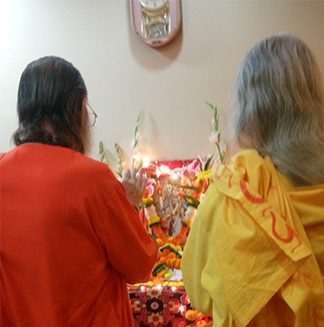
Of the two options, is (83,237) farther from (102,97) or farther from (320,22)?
(320,22)

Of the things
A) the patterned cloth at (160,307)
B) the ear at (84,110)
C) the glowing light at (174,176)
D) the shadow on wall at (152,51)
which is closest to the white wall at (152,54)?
the shadow on wall at (152,51)

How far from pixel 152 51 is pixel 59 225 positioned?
1.59 meters

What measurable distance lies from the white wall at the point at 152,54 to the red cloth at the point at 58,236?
4.44 ft

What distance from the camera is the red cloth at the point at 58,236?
100 centimetres

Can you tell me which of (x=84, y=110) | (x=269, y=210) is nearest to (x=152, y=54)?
(x=84, y=110)

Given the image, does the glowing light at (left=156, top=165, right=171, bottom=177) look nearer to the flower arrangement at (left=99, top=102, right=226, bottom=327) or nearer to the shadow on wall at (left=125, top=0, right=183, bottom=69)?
the flower arrangement at (left=99, top=102, right=226, bottom=327)

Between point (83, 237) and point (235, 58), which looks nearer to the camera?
point (83, 237)

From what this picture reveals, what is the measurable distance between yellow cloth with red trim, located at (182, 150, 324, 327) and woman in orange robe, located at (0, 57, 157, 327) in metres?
0.23

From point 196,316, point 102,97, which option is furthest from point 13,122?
point 196,316

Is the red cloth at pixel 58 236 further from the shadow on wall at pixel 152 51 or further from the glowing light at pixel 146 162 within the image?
the shadow on wall at pixel 152 51

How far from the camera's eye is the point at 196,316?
1.64m

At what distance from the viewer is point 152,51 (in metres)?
2.39

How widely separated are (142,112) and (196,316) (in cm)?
117

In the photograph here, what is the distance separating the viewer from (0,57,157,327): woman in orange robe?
3.29ft
